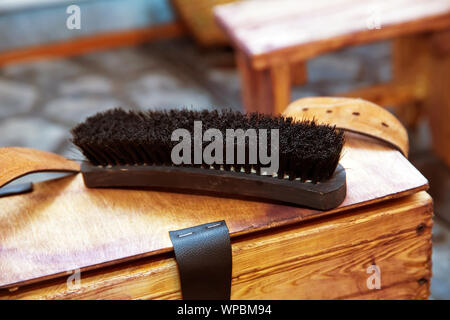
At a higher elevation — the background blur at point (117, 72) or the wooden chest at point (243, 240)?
the background blur at point (117, 72)

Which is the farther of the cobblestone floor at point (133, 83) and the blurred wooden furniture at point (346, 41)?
the cobblestone floor at point (133, 83)

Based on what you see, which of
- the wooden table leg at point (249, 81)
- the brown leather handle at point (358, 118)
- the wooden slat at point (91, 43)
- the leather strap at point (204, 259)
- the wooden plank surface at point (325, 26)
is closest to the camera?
the leather strap at point (204, 259)

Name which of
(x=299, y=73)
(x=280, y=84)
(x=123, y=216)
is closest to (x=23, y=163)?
(x=123, y=216)

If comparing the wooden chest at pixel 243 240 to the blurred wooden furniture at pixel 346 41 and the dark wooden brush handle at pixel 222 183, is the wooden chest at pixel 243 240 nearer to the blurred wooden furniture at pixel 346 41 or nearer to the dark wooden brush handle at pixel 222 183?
the dark wooden brush handle at pixel 222 183

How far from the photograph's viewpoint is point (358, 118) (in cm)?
84

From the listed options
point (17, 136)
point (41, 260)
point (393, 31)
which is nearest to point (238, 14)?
point (393, 31)

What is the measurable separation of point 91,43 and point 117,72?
37cm

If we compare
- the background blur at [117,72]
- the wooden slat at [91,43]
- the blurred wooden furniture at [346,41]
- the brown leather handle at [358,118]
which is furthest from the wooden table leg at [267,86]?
the wooden slat at [91,43]

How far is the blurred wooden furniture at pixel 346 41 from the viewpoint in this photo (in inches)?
52.6

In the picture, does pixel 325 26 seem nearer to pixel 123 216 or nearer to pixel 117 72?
pixel 123 216

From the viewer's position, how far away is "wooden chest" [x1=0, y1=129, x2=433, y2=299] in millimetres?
705

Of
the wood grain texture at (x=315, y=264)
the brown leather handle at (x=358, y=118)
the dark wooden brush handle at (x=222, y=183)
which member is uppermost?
the brown leather handle at (x=358, y=118)

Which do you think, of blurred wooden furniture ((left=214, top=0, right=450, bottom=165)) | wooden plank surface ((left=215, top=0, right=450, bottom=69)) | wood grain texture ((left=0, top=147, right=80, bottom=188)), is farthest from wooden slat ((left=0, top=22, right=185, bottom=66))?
wood grain texture ((left=0, top=147, right=80, bottom=188))

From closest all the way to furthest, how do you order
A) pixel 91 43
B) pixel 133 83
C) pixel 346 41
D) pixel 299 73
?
pixel 346 41
pixel 299 73
pixel 133 83
pixel 91 43
